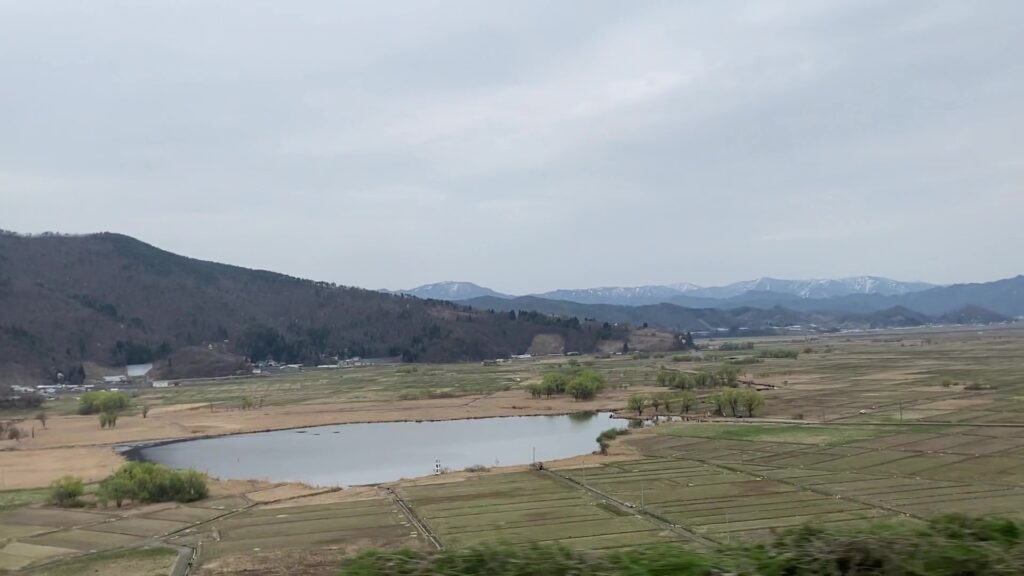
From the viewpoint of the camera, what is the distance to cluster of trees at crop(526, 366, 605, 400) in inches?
3270

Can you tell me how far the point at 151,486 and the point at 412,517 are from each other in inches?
609

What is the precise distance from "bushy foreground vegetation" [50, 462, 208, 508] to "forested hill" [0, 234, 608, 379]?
118 meters

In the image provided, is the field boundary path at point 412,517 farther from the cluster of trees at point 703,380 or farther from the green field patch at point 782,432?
the cluster of trees at point 703,380

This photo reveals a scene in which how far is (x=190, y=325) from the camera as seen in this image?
18200 cm

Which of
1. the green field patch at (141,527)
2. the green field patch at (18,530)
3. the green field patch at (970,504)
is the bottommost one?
the green field patch at (970,504)

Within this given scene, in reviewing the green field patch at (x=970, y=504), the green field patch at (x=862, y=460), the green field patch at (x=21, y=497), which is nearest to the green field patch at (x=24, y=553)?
the green field patch at (x=21, y=497)

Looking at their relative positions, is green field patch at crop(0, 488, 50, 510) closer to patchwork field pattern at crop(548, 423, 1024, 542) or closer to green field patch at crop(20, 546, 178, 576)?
green field patch at crop(20, 546, 178, 576)

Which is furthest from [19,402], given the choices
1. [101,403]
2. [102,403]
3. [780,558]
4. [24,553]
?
[780,558]

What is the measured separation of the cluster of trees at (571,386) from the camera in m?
83.1

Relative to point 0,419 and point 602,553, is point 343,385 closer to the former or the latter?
point 0,419

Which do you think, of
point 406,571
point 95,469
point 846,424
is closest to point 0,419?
point 95,469

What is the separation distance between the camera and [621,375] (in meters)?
106

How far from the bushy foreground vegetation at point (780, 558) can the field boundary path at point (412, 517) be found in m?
20.2

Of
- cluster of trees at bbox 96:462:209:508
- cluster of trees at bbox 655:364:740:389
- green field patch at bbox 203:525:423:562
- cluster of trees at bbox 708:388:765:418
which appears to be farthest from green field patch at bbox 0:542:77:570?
cluster of trees at bbox 655:364:740:389
